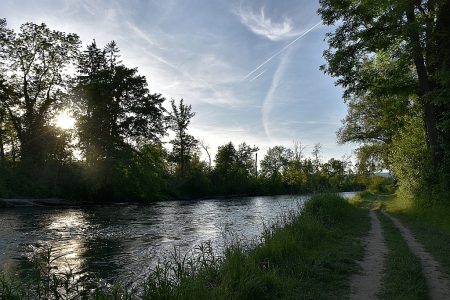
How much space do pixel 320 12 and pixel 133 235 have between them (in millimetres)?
16416

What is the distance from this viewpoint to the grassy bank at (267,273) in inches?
244

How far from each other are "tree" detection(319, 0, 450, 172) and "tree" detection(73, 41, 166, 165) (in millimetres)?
31769

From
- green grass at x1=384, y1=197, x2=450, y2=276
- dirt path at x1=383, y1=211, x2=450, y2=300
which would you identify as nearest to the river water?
dirt path at x1=383, y1=211, x2=450, y2=300

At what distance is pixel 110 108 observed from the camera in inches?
1975

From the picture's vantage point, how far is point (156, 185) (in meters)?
50.2

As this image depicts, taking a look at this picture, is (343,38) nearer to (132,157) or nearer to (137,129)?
(132,157)

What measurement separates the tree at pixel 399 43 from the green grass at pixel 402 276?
9.80m

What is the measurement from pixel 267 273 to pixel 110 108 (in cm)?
4620

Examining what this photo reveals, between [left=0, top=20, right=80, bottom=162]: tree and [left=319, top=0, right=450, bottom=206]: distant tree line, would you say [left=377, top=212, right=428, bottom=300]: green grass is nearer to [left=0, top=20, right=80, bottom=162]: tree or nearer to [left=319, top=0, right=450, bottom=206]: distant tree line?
[left=319, top=0, right=450, bottom=206]: distant tree line

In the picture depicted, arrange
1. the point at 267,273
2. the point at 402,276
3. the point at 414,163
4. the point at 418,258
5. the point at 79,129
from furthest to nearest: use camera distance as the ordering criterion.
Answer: the point at 79,129, the point at 414,163, the point at 418,258, the point at 402,276, the point at 267,273

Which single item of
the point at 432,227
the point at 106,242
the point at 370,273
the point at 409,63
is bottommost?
the point at 370,273

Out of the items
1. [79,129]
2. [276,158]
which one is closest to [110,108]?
[79,129]

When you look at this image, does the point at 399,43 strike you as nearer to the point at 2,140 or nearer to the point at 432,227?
the point at 432,227

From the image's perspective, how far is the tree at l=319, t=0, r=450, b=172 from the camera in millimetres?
18719
